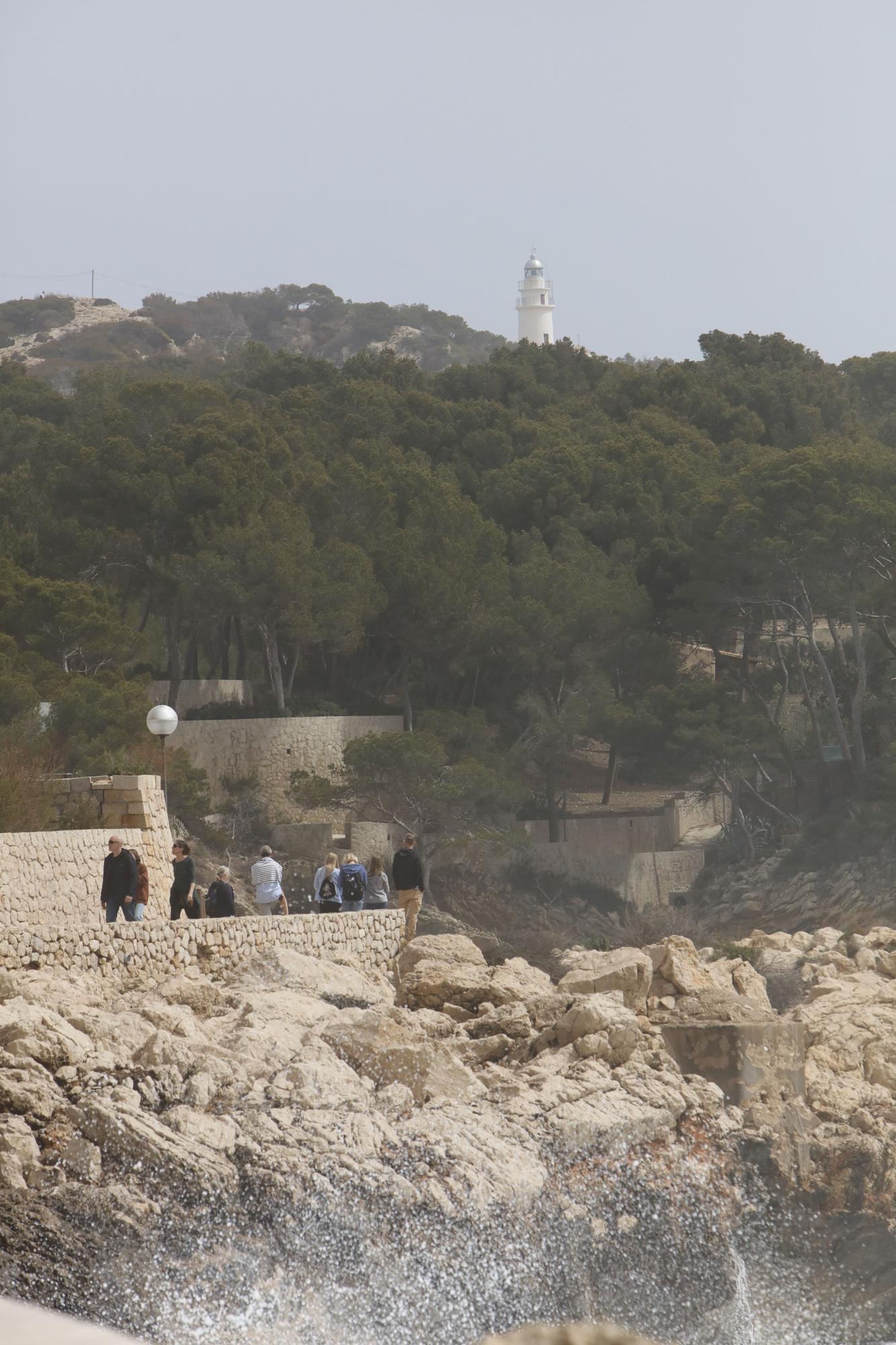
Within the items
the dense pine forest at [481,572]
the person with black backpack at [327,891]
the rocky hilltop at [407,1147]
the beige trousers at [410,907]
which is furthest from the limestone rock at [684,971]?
the dense pine forest at [481,572]

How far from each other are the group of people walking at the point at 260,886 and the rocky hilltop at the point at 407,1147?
34.8 inches

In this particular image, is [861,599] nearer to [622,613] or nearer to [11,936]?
[622,613]

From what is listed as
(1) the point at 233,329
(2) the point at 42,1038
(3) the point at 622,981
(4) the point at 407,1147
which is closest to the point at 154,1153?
(2) the point at 42,1038

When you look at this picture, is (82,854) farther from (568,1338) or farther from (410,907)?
(568,1338)

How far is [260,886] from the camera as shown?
14.0 meters

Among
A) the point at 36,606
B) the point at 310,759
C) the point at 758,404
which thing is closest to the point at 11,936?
the point at 36,606

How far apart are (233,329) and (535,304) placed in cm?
2806

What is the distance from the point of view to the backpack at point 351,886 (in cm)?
1412

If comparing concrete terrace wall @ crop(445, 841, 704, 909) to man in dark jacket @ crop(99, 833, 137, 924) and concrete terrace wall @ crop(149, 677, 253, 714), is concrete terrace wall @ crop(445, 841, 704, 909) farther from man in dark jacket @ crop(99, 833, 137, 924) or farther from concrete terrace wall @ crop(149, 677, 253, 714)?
man in dark jacket @ crop(99, 833, 137, 924)

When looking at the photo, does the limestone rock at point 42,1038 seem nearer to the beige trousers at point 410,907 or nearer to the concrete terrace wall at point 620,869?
the beige trousers at point 410,907

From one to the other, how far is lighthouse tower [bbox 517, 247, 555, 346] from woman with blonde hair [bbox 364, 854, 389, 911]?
56.6m

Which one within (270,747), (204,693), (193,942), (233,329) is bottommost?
(193,942)

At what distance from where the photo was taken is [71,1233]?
7.99m

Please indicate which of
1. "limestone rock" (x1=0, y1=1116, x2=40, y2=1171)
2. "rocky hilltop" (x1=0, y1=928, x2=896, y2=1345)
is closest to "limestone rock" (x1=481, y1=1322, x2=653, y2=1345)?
"rocky hilltop" (x1=0, y1=928, x2=896, y2=1345)
